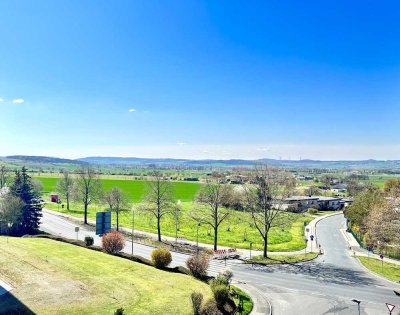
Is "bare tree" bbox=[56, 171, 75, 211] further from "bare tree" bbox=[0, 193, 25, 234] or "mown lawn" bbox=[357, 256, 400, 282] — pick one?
"mown lawn" bbox=[357, 256, 400, 282]

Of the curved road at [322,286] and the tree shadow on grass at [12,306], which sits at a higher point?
the tree shadow on grass at [12,306]

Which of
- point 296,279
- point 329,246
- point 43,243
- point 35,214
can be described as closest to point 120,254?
point 43,243

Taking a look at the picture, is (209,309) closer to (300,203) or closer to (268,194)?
(268,194)

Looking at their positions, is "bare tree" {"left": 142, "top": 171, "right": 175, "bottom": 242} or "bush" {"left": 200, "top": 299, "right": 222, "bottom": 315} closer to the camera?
"bush" {"left": 200, "top": 299, "right": 222, "bottom": 315}

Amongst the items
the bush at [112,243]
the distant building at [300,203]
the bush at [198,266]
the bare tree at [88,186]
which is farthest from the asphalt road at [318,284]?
the distant building at [300,203]

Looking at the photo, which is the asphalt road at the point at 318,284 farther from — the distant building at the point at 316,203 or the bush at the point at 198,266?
the distant building at the point at 316,203

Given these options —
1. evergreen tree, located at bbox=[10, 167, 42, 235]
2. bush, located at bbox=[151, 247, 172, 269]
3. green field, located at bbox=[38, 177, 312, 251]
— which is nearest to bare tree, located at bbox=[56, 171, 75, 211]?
green field, located at bbox=[38, 177, 312, 251]
